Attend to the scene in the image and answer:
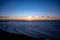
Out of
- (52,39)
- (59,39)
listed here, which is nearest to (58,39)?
(59,39)

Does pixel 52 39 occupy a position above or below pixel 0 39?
below

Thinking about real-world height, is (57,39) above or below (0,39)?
below

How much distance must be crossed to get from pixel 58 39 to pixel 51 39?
419 millimetres

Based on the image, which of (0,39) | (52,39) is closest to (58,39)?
(52,39)

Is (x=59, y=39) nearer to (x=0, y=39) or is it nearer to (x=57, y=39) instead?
(x=57, y=39)

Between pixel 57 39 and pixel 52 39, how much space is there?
0.31 meters

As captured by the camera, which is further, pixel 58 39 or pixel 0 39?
pixel 58 39

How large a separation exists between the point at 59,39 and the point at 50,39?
53 centimetres

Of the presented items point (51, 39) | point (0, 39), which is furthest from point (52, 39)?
point (0, 39)

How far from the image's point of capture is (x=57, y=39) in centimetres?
481

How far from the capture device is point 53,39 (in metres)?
4.92

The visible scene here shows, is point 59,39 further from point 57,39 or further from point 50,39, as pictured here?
point 50,39

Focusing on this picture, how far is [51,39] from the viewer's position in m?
5.00

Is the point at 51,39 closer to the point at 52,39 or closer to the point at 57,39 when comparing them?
the point at 52,39
